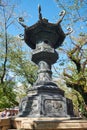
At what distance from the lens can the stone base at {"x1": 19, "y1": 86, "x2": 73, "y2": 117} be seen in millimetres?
7008

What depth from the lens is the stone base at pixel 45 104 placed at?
23.0 ft

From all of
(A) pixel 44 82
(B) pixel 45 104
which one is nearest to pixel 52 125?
(B) pixel 45 104

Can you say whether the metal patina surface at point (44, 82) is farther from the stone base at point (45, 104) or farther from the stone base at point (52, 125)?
the stone base at point (52, 125)

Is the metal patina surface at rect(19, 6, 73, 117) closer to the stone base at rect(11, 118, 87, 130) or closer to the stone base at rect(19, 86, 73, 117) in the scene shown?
the stone base at rect(19, 86, 73, 117)

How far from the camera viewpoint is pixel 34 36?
8891 mm

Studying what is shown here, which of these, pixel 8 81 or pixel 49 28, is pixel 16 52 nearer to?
pixel 8 81

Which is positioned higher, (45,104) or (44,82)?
(44,82)

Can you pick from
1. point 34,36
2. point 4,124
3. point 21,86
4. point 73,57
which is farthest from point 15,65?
point 4,124

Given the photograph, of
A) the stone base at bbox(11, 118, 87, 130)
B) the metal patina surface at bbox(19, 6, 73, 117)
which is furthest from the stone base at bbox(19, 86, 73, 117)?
the stone base at bbox(11, 118, 87, 130)

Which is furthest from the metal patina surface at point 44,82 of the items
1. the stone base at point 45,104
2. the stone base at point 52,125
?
the stone base at point 52,125

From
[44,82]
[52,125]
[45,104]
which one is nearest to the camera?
[52,125]

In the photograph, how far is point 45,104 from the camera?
709 cm

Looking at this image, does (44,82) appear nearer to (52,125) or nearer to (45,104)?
(45,104)

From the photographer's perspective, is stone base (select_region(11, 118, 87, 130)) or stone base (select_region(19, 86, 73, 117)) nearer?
stone base (select_region(11, 118, 87, 130))
